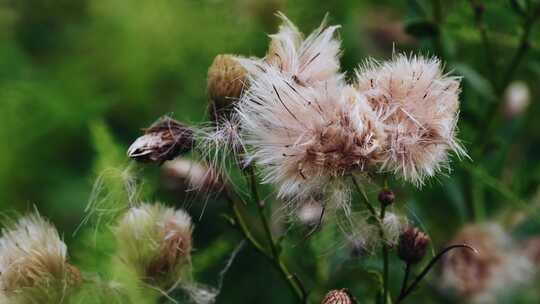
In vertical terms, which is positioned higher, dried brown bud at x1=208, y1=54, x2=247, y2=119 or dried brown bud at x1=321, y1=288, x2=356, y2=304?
dried brown bud at x1=208, y1=54, x2=247, y2=119

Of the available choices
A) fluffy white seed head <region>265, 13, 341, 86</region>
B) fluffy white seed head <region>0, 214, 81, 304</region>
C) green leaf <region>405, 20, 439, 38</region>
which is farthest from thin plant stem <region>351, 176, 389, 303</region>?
green leaf <region>405, 20, 439, 38</region>

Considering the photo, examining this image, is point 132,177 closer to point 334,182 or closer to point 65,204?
point 334,182

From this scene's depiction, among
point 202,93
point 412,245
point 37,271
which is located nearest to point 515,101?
point 202,93

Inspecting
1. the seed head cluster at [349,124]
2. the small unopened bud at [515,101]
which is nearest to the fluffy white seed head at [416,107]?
the seed head cluster at [349,124]

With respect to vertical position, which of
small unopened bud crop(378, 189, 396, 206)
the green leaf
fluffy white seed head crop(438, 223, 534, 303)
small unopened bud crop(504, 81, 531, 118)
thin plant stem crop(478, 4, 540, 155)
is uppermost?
small unopened bud crop(378, 189, 396, 206)

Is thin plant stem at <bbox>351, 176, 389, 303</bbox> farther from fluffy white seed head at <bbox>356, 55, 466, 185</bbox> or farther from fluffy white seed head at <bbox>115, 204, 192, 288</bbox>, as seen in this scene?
fluffy white seed head at <bbox>115, 204, 192, 288</bbox>

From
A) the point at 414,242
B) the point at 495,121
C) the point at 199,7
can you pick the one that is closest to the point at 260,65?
the point at 414,242

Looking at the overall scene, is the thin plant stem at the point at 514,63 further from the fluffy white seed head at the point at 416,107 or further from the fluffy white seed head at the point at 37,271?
the fluffy white seed head at the point at 37,271
